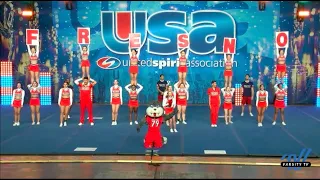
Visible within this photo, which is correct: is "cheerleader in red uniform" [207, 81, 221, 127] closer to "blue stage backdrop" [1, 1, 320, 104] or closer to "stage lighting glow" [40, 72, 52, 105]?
"blue stage backdrop" [1, 1, 320, 104]

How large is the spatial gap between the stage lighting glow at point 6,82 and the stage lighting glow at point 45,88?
4.34 ft

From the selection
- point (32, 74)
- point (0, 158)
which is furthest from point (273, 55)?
point (0, 158)

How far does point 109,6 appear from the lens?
62.5 ft

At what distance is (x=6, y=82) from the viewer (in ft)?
63.1

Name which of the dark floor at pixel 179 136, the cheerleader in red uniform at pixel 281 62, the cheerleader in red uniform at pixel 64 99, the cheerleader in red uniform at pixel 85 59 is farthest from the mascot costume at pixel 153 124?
the cheerleader in red uniform at pixel 281 62

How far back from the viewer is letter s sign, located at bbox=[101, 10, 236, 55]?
19.0 m

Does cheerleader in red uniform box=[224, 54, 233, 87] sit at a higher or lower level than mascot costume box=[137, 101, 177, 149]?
higher

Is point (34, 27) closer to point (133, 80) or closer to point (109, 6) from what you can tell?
point (109, 6)

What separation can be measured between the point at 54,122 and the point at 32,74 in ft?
11.8

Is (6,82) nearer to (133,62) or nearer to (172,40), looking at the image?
(133,62)

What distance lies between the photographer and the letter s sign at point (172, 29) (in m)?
19.0

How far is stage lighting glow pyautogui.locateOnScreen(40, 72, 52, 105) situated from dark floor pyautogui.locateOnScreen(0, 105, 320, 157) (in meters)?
2.75
